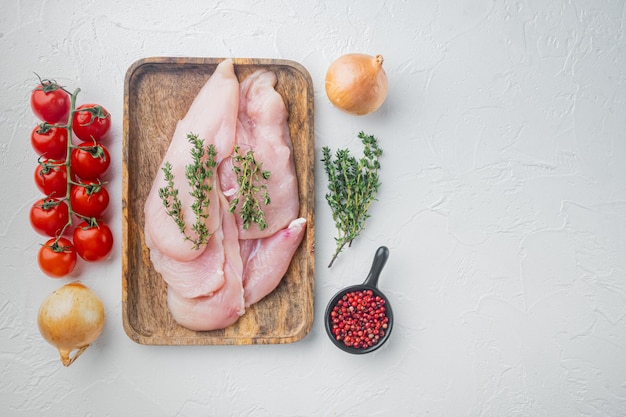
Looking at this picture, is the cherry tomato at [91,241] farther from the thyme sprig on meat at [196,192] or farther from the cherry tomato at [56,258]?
the thyme sprig on meat at [196,192]

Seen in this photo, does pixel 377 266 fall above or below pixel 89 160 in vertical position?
below

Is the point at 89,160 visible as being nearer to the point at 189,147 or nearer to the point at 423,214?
the point at 189,147

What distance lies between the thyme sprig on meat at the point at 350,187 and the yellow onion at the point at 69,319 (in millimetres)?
714

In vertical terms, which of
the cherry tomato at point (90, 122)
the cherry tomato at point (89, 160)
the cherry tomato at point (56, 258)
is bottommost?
the cherry tomato at point (56, 258)

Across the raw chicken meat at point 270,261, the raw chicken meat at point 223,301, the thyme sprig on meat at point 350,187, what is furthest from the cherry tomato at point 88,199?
the thyme sprig on meat at point 350,187

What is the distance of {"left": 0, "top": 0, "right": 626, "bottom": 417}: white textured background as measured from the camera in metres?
1.67

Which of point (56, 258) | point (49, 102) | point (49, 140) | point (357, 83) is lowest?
point (56, 258)

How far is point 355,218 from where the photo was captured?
1.65 m

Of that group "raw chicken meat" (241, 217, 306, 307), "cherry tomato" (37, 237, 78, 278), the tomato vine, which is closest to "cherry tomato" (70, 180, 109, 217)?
the tomato vine

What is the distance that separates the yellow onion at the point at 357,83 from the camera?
62.1 inches

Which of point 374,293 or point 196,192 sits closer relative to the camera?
point 196,192

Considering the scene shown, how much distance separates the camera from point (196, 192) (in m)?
1.52

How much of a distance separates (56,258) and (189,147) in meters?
0.49

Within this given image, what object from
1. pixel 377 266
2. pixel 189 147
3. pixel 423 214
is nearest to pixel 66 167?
pixel 189 147
